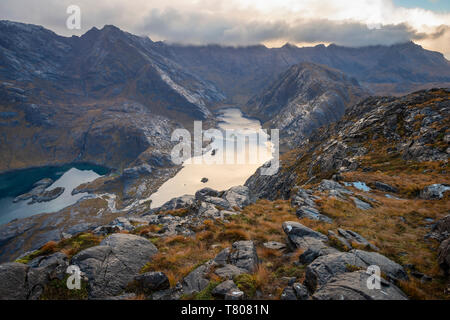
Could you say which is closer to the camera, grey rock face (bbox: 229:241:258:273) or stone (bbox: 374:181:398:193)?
grey rock face (bbox: 229:241:258:273)

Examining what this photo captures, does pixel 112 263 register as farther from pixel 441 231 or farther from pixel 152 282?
pixel 441 231

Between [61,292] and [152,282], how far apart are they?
409 cm

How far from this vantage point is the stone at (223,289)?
9750 mm

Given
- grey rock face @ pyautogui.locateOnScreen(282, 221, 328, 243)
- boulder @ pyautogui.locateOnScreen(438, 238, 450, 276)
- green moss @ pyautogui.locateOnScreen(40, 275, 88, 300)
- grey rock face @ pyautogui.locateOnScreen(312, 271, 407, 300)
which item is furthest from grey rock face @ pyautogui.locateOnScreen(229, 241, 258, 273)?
boulder @ pyautogui.locateOnScreen(438, 238, 450, 276)

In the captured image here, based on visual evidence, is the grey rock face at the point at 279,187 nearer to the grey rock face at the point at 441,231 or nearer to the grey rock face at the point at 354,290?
the grey rock face at the point at 441,231

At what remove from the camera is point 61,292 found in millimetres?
9953

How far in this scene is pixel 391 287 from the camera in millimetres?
8727

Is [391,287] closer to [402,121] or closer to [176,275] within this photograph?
[176,275]

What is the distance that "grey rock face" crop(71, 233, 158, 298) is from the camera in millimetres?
10773

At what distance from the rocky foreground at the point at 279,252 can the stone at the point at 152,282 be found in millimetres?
52

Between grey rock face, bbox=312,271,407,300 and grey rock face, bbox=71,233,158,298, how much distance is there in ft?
32.1

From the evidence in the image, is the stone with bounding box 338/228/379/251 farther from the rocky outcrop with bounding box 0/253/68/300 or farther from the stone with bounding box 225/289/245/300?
the rocky outcrop with bounding box 0/253/68/300
